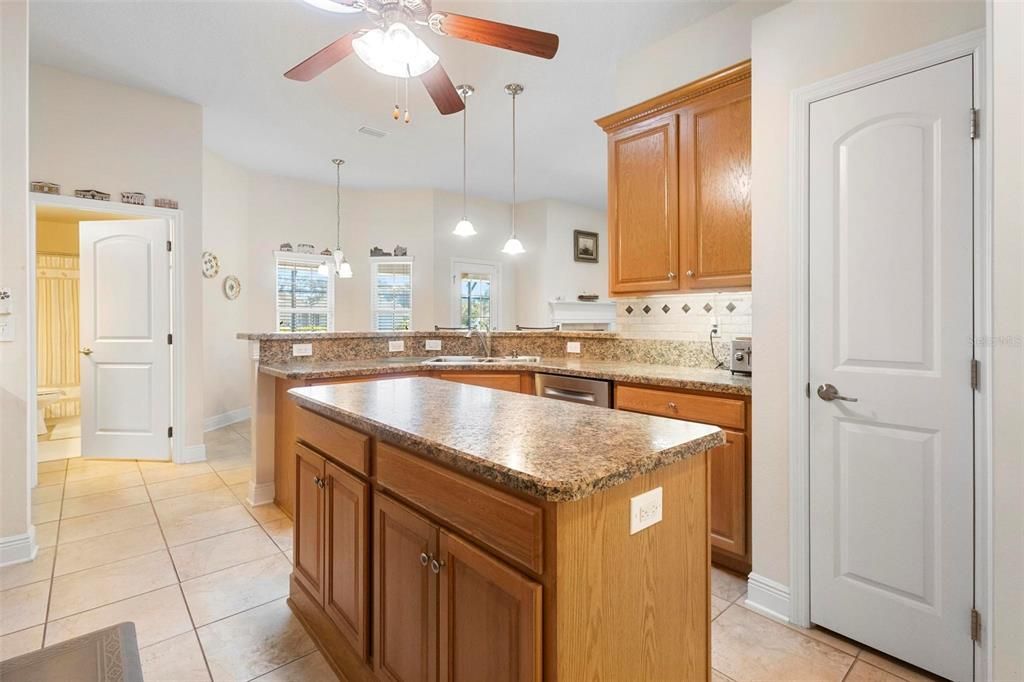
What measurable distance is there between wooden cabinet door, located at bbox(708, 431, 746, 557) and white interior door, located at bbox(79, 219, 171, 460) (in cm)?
434

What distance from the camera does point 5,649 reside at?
68.9 inches

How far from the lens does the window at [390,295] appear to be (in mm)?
6789

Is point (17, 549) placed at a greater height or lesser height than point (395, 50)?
lesser

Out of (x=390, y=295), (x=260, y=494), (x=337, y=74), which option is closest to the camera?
(x=260, y=494)

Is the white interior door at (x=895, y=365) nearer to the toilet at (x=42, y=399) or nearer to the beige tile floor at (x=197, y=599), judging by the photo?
the beige tile floor at (x=197, y=599)

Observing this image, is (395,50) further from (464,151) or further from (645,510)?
(464,151)

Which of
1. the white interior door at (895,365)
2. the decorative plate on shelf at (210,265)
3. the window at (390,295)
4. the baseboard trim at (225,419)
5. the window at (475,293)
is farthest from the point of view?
the window at (475,293)

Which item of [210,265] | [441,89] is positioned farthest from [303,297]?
[441,89]

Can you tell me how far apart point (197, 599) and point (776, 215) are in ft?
9.70

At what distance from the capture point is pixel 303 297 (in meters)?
6.43

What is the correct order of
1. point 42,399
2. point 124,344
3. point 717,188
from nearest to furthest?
point 717,188, point 124,344, point 42,399

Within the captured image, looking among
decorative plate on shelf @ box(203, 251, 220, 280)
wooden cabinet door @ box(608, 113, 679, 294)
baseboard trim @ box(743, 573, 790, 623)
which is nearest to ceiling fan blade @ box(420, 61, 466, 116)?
wooden cabinet door @ box(608, 113, 679, 294)

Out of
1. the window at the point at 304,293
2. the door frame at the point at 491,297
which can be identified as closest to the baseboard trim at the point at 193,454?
the window at the point at 304,293

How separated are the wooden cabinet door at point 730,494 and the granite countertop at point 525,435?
1.03m
